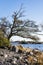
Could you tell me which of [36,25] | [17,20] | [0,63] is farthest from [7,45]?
[36,25]

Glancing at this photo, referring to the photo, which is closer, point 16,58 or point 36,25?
point 16,58

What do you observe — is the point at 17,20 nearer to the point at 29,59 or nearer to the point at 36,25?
the point at 36,25

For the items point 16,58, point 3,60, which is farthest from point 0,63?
point 16,58

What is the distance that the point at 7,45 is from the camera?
20.8 m

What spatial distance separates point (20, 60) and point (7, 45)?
5657mm

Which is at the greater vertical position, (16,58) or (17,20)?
(17,20)

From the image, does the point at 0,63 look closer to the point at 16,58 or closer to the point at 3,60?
the point at 3,60

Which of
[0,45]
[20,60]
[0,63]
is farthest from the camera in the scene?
[0,45]

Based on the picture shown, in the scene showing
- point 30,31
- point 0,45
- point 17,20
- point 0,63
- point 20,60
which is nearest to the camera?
point 0,63

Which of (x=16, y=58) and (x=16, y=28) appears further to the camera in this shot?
(x=16, y=28)

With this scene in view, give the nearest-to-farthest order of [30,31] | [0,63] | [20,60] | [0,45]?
[0,63] < [20,60] < [0,45] < [30,31]

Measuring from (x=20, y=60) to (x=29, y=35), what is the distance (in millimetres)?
20449

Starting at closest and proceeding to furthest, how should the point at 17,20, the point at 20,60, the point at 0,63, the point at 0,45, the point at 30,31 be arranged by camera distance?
the point at 0,63 → the point at 20,60 → the point at 0,45 → the point at 17,20 → the point at 30,31

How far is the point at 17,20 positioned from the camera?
32188 millimetres
